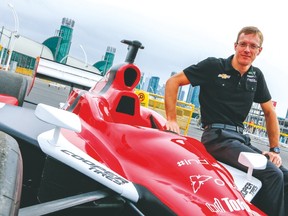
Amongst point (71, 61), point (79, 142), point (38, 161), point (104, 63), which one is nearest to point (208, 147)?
point (79, 142)

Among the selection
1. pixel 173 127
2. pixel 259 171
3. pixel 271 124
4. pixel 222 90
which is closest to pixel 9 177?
pixel 173 127

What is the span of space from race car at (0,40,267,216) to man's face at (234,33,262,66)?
97cm

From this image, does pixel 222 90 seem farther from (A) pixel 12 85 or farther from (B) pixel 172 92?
(A) pixel 12 85

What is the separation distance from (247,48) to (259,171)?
3.33 feet

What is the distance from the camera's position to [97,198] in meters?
1.76

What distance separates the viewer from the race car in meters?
1.70

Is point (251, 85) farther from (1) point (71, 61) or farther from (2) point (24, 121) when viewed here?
(1) point (71, 61)

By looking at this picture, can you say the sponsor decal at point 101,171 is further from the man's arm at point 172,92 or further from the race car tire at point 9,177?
the man's arm at point 172,92

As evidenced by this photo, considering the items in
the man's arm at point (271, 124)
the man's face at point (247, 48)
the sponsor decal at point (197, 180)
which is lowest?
the sponsor decal at point (197, 180)

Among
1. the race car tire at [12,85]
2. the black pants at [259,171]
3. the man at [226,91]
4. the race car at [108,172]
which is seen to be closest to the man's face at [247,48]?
the man at [226,91]

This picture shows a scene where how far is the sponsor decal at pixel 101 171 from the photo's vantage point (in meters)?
1.79

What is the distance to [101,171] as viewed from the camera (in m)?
1.83

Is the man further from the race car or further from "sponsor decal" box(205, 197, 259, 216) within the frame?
"sponsor decal" box(205, 197, 259, 216)

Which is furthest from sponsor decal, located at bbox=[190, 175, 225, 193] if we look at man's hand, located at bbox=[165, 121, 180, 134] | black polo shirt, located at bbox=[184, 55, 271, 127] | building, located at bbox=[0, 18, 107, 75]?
building, located at bbox=[0, 18, 107, 75]
